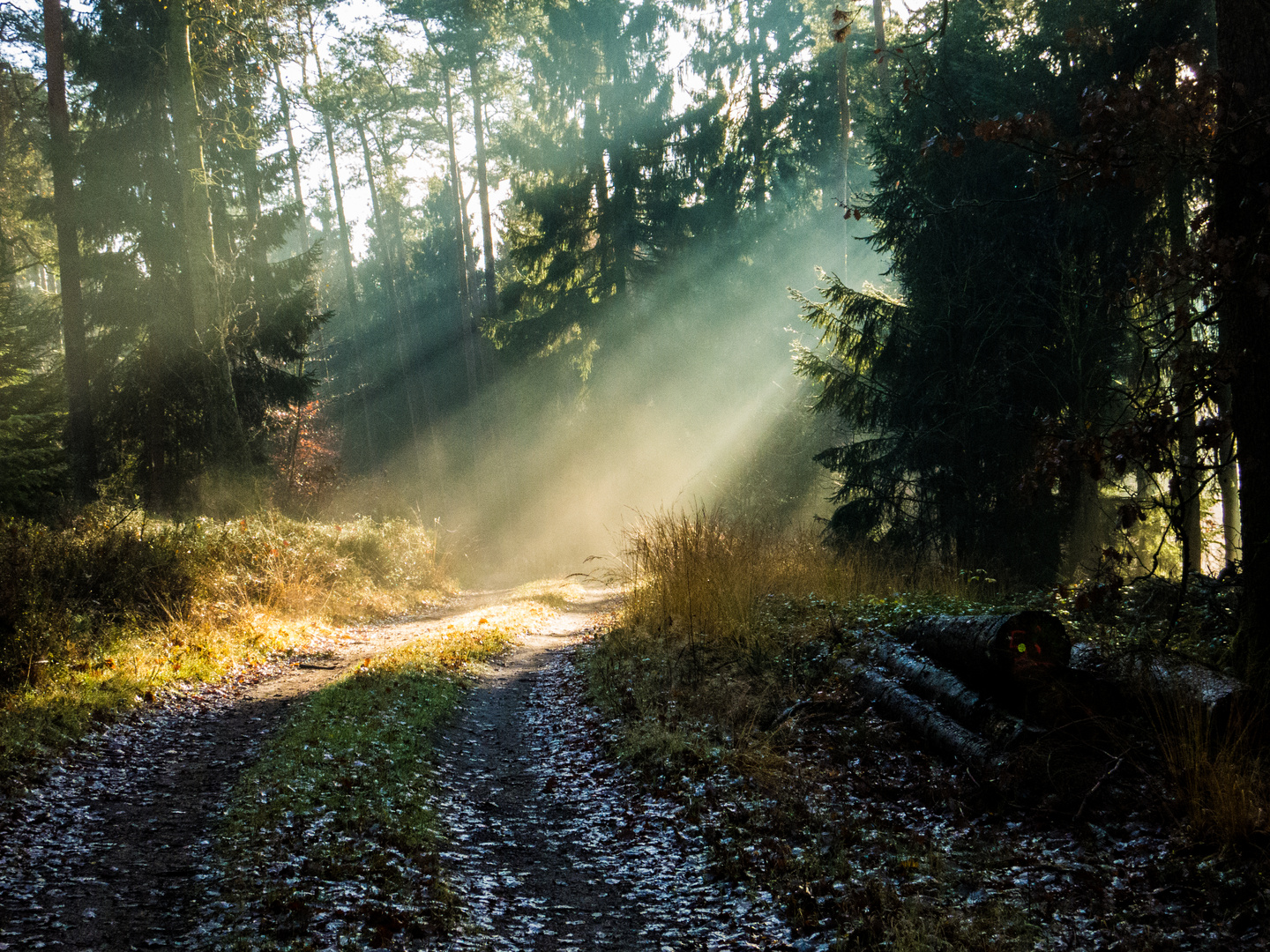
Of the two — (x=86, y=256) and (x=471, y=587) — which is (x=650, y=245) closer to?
(x=471, y=587)

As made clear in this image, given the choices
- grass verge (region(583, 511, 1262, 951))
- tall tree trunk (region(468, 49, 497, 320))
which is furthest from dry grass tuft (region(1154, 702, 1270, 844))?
tall tree trunk (region(468, 49, 497, 320))

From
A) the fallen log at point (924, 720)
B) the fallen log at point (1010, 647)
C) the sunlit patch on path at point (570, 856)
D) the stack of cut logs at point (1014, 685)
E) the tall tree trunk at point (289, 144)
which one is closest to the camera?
the sunlit patch on path at point (570, 856)

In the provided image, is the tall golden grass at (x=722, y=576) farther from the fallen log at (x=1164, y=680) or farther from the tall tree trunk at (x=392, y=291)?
the tall tree trunk at (x=392, y=291)

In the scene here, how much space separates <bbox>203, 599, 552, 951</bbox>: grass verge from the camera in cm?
369

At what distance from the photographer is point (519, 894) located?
438 cm

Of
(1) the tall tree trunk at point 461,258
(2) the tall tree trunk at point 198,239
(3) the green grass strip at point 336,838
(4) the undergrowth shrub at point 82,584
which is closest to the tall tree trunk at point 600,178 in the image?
(1) the tall tree trunk at point 461,258

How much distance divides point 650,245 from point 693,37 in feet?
24.0

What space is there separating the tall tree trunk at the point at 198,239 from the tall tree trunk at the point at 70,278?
2.05 meters

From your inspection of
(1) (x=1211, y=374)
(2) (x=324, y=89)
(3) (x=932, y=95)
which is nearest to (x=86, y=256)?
(2) (x=324, y=89)

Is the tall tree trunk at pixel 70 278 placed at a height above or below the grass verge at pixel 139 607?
above

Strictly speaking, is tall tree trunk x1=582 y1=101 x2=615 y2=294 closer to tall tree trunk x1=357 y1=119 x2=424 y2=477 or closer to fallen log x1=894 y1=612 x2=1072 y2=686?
tall tree trunk x1=357 y1=119 x2=424 y2=477

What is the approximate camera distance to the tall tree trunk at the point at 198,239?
49.9 ft

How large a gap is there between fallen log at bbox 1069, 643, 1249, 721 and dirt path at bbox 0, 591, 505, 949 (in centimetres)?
573

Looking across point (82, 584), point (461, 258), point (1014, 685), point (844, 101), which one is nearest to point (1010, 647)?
point (1014, 685)
